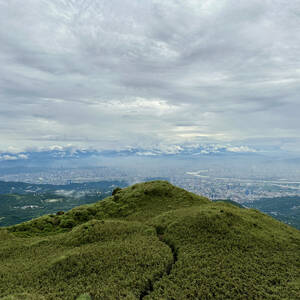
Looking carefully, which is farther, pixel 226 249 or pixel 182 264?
pixel 226 249

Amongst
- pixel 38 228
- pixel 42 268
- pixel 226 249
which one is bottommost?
pixel 38 228

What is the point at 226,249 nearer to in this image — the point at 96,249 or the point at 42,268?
the point at 96,249

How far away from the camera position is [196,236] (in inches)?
835

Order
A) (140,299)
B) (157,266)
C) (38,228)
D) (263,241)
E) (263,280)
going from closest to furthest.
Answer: (140,299), (263,280), (157,266), (263,241), (38,228)

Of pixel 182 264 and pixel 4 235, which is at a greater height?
pixel 182 264

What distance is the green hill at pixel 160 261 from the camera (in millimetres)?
Result: 13516

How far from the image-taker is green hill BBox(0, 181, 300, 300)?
1352cm

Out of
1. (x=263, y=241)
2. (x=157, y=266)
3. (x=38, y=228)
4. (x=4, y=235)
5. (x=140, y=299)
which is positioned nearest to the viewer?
(x=140, y=299)

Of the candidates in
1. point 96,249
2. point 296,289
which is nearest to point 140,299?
point 96,249

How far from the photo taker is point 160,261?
1706 cm

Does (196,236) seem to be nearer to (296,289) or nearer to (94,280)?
(296,289)

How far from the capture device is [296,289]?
13547 mm

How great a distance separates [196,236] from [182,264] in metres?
5.22

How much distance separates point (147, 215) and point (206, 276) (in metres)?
18.7
